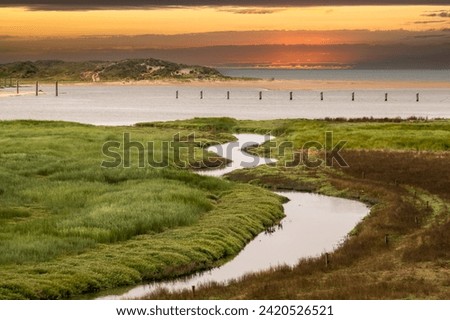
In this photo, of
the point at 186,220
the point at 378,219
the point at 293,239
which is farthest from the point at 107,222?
the point at 378,219

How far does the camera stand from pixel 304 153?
81.6 metres

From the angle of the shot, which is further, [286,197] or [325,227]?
[286,197]

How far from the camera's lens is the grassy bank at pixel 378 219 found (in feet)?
92.5

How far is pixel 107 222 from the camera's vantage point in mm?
41406

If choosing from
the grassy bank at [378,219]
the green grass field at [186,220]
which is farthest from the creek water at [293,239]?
the grassy bank at [378,219]

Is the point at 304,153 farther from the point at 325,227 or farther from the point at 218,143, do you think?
the point at 325,227

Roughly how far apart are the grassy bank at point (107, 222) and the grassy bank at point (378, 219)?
4.58 meters

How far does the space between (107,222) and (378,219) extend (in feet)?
53.7

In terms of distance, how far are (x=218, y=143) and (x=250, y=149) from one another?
992cm

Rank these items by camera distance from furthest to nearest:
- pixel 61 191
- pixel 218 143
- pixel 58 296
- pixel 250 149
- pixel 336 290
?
pixel 218 143
pixel 250 149
pixel 61 191
pixel 58 296
pixel 336 290

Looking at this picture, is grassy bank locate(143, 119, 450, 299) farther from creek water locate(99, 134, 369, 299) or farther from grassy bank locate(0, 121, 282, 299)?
grassy bank locate(0, 121, 282, 299)

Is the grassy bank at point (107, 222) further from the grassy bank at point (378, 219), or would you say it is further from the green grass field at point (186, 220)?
the grassy bank at point (378, 219)

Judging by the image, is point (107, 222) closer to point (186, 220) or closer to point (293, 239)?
point (186, 220)
